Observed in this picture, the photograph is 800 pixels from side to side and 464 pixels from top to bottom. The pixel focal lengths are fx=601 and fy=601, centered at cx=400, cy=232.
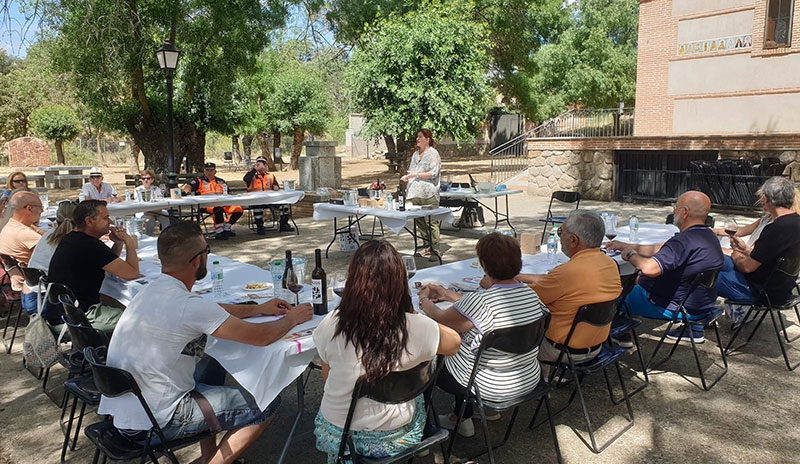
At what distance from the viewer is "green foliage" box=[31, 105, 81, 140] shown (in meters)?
27.0

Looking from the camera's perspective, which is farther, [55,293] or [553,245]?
[553,245]

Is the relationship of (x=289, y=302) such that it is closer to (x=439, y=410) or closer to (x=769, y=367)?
(x=439, y=410)

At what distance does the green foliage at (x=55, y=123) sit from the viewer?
27.0 meters

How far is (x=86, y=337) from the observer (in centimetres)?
291

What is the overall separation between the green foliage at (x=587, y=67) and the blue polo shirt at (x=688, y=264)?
22159mm

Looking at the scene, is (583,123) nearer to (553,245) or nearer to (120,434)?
(553,245)

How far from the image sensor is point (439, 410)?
374 cm

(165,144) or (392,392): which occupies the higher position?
(165,144)

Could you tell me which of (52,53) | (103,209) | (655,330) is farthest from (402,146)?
(103,209)

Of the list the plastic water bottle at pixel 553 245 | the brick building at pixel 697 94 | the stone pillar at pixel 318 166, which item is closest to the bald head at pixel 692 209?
the plastic water bottle at pixel 553 245

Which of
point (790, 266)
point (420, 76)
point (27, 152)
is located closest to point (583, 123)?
point (420, 76)

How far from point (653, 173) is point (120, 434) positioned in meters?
14.2

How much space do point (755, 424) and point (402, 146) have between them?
16168 mm

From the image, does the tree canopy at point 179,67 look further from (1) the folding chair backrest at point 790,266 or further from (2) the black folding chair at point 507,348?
(1) the folding chair backrest at point 790,266
